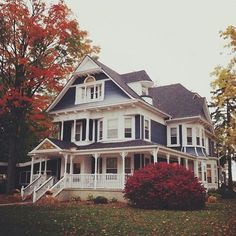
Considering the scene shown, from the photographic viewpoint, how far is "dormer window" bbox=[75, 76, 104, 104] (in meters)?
27.4

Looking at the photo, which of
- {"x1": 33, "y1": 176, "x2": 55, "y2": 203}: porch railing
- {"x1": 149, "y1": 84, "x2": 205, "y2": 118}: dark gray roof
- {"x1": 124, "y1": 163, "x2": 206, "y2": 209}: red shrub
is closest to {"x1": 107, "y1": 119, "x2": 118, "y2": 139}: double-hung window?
{"x1": 33, "y1": 176, "x2": 55, "y2": 203}: porch railing

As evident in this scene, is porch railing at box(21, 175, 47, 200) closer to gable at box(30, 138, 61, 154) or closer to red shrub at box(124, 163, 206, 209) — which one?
gable at box(30, 138, 61, 154)

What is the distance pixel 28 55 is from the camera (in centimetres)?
2548

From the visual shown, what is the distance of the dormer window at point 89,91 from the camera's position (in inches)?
1080

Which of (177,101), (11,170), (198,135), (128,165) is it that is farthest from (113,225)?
(177,101)

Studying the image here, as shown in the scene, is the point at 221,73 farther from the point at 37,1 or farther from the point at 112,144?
the point at 37,1

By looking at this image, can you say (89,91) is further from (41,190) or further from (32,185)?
(41,190)

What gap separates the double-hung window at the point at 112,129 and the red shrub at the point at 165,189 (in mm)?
6993

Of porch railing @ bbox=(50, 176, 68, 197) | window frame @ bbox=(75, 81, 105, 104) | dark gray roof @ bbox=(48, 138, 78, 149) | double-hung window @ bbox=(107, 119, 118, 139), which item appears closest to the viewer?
porch railing @ bbox=(50, 176, 68, 197)

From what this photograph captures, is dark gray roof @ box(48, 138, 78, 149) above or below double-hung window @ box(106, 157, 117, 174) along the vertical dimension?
above

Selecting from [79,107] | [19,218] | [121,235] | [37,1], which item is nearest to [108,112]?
[79,107]

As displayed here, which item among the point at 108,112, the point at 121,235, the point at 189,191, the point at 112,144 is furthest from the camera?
the point at 108,112

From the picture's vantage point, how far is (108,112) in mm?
26156

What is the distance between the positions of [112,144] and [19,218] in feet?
40.0
